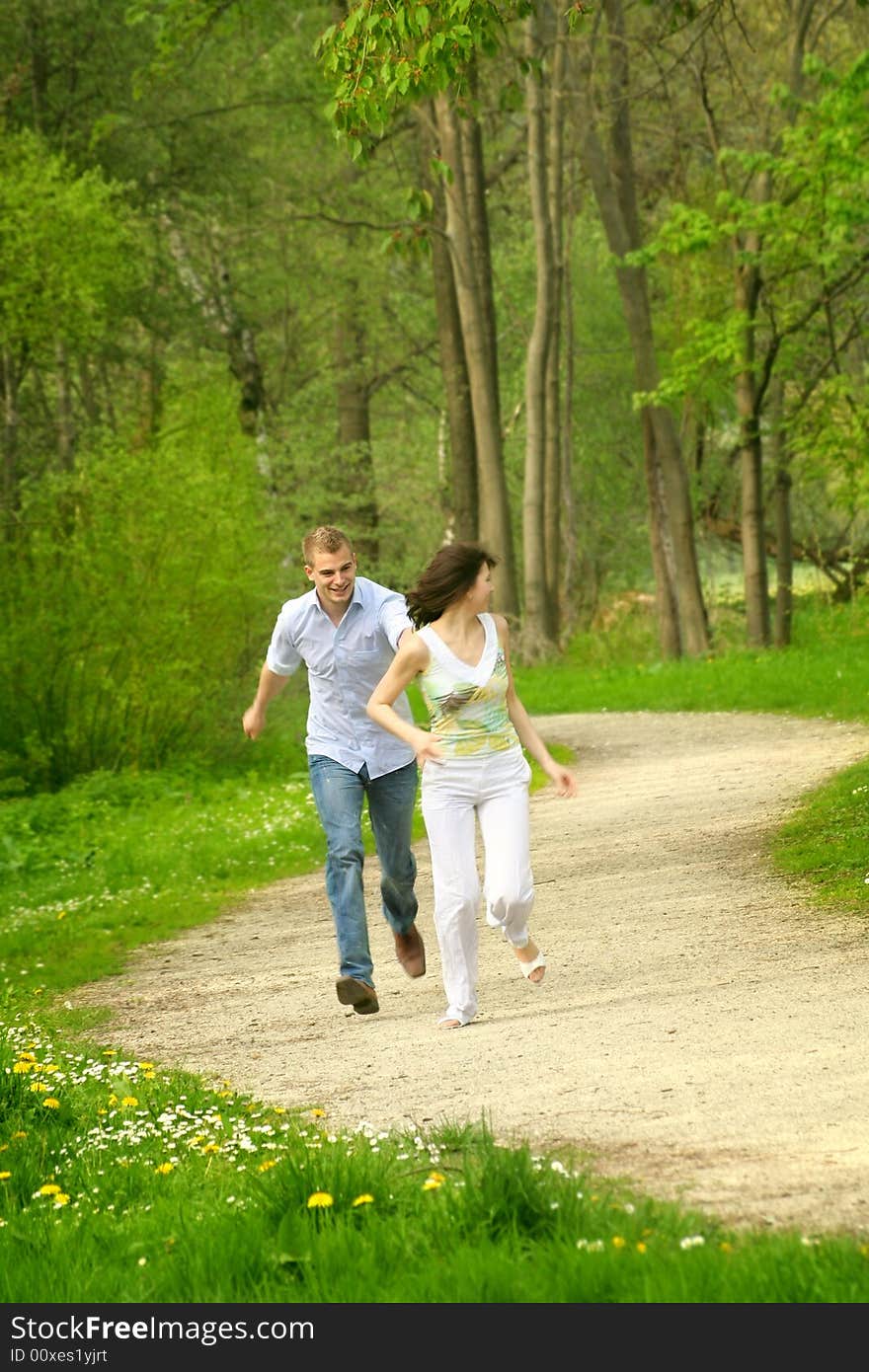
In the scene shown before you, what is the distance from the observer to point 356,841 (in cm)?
816

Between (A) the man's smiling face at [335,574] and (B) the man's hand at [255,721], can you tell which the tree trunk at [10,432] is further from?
(A) the man's smiling face at [335,574]

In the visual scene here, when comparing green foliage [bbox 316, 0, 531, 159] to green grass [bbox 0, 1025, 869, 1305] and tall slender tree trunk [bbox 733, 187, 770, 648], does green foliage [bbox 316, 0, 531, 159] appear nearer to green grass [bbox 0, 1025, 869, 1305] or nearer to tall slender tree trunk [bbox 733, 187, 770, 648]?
green grass [bbox 0, 1025, 869, 1305]

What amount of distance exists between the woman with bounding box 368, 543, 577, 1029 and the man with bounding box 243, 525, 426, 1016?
0.52 m

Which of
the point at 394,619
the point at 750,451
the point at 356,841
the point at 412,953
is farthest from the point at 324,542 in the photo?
the point at 750,451

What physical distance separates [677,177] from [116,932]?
77.0ft

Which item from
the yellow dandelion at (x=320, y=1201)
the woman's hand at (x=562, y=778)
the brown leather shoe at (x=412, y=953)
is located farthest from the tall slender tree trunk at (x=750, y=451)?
the yellow dandelion at (x=320, y=1201)

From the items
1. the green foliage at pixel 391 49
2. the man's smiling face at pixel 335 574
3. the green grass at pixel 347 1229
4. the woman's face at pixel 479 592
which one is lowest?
the green grass at pixel 347 1229

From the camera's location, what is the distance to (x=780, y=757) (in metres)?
16.2

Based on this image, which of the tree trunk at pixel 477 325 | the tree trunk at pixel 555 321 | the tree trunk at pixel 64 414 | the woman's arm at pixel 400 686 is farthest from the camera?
the tree trunk at pixel 477 325

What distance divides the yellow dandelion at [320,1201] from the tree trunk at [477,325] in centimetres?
2425

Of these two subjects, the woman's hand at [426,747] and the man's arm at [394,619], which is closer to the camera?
the woman's hand at [426,747]

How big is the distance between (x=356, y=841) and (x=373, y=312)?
31.5 m

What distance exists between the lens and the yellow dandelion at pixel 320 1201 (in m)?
4.83

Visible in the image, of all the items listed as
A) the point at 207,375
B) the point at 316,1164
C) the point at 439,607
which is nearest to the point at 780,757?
the point at 439,607
